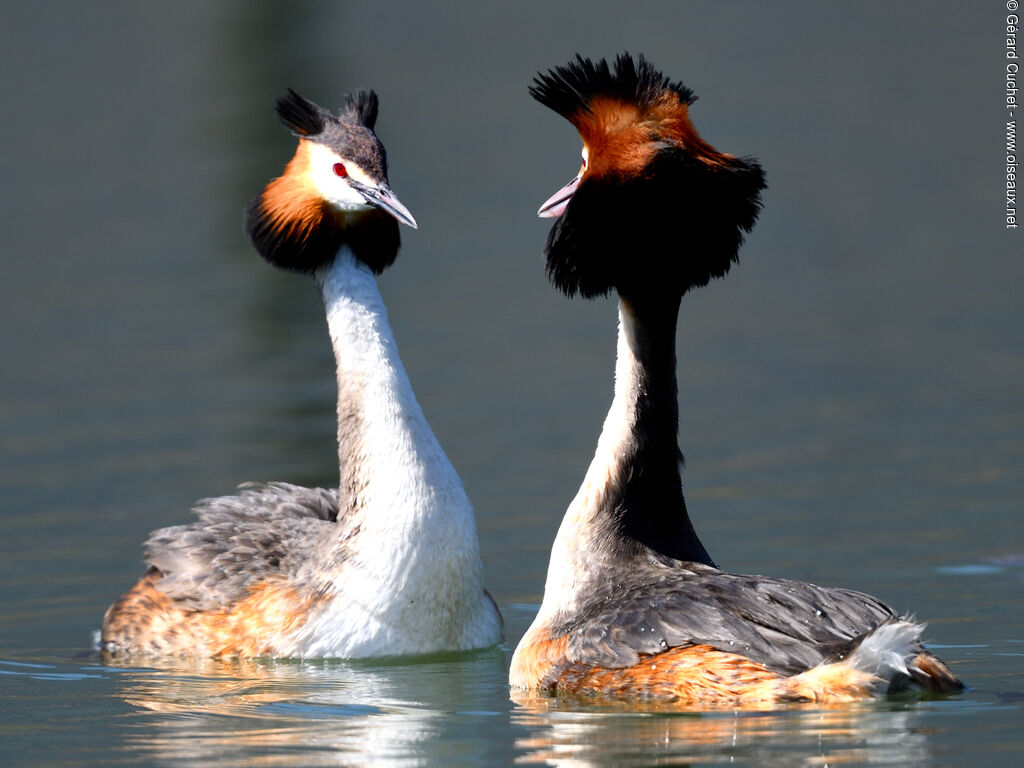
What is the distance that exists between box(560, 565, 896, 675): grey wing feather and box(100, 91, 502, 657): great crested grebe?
1.53 meters

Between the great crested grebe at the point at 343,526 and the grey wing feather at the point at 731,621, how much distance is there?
1529mm

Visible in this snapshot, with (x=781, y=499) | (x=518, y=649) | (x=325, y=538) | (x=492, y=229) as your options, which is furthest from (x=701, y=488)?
(x=492, y=229)

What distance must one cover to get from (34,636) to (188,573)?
89 cm

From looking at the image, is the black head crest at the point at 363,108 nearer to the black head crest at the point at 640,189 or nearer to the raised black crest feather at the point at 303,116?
the raised black crest feather at the point at 303,116

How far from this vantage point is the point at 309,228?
10.2 metres

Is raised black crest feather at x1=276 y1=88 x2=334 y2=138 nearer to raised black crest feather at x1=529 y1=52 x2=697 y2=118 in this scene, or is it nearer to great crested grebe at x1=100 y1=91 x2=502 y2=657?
great crested grebe at x1=100 y1=91 x2=502 y2=657

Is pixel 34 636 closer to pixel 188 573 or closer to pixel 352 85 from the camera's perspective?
pixel 188 573

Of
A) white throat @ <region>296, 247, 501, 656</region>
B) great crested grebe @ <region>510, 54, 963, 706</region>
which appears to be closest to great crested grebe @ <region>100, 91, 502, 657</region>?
white throat @ <region>296, 247, 501, 656</region>

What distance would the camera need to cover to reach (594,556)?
8461 millimetres

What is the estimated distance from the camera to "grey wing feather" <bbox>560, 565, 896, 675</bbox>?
7590 mm

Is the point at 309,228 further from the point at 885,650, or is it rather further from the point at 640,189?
the point at 885,650

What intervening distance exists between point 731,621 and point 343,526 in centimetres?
262

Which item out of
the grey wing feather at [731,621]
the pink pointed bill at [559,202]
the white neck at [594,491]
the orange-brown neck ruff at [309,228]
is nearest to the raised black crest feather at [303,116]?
the orange-brown neck ruff at [309,228]

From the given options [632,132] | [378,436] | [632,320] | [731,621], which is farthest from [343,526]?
[731,621]
